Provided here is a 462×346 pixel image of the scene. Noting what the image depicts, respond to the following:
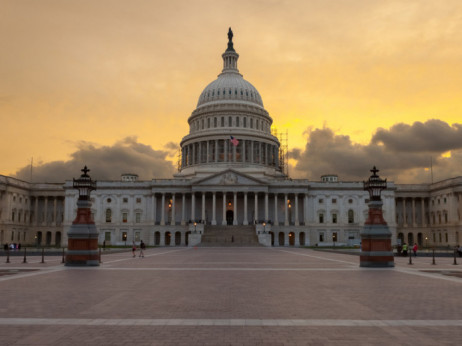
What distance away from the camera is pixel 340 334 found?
10664mm

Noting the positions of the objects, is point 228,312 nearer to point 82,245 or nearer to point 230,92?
point 82,245

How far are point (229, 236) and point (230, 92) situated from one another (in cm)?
5836

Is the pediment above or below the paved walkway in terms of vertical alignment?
above

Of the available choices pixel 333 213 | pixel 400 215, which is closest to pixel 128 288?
pixel 333 213

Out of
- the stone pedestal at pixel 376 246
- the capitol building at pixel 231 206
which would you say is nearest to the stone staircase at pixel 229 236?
the capitol building at pixel 231 206

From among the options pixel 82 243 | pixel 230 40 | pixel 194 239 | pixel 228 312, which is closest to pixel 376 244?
pixel 82 243

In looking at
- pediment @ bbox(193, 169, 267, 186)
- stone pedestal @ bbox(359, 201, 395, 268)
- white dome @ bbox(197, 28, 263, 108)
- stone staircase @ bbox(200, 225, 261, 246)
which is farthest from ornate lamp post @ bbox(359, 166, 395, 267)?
white dome @ bbox(197, 28, 263, 108)

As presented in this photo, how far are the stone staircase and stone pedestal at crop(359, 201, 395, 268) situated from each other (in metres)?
57.4

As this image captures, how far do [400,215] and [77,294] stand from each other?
11814cm

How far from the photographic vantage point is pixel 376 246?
107 feet

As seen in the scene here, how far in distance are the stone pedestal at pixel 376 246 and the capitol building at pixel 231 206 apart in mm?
63851

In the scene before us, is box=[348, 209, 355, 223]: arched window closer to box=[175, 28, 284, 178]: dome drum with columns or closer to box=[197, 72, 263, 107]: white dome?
box=[175, 28, 284, 178]: dome drum with columns

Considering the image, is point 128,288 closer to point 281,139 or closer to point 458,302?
point 458,302

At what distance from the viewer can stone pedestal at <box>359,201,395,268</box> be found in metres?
32.3
